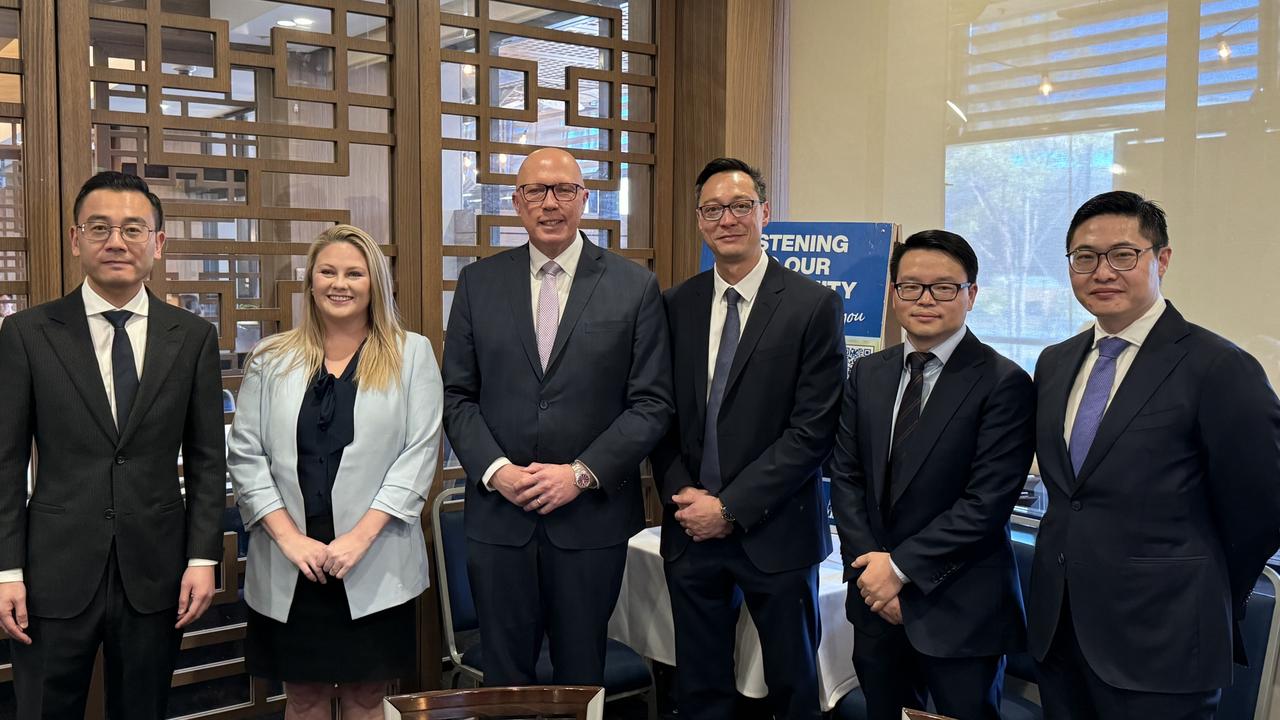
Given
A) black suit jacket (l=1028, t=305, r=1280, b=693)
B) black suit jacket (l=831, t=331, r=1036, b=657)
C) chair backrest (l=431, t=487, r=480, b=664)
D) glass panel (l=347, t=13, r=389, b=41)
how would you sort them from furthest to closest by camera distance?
glass panel (l=347, t=13, r=389, b=41)
chair backrest (l=431, t=487, r=480, b=664)
black suit jacket (l=831, t=331, r=1036, b=657)
black suit jacket (l=1028, t=305, r=1280, b=693)

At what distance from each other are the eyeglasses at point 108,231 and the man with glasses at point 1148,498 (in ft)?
7.24

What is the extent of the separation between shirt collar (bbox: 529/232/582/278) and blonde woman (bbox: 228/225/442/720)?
44 centimetres

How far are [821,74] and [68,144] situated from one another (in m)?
2.90

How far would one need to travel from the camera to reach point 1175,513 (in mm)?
2053

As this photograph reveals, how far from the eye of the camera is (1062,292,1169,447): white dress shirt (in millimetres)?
2160

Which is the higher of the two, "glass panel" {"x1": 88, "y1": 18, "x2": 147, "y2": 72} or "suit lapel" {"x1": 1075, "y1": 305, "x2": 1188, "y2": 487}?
"glass panel" {"x1": 88, "y1": 18, "x2": 147, "y2": 72}

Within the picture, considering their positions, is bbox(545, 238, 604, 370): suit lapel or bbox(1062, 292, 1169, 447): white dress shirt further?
bbox(545, 238, 604, 370): suit lapel

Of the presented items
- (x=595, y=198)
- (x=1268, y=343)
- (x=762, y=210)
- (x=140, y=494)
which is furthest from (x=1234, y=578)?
(x=595, y=198)

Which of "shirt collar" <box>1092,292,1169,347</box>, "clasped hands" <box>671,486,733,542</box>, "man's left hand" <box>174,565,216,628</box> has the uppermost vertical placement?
"shirt collar" <box>1092,292,1169,347</box>

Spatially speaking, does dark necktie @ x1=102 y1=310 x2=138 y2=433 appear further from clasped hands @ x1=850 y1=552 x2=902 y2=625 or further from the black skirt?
clasped hands @ x1=850 y1=552 x2=902 y2=625

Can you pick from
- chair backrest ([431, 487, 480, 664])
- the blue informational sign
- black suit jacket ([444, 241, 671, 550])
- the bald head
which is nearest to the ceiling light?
the blue informational sign

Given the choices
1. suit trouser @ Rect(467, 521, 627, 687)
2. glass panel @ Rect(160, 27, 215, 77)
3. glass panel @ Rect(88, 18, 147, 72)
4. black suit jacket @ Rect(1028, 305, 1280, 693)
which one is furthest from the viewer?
glass panel @ Rect(160, 27, 215, 77)

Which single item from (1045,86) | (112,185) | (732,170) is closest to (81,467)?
(112,185)

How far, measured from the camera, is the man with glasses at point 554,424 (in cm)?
274
